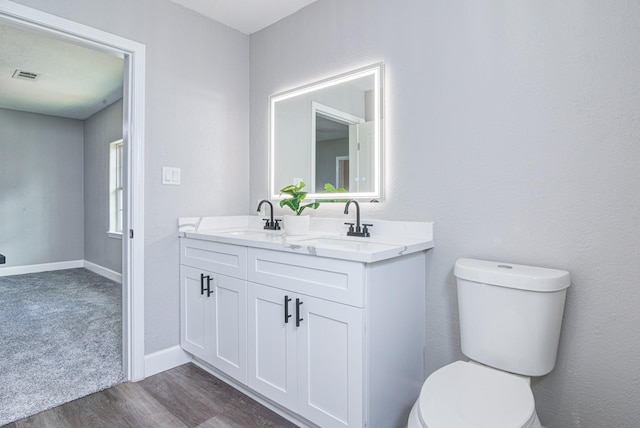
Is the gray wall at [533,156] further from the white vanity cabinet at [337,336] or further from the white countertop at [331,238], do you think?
the white vanity cabinet at [337,336]

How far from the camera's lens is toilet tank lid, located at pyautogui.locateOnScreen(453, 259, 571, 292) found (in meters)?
1.18

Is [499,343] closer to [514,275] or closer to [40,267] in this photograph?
[514,275]

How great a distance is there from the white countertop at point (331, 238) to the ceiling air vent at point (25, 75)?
2715mm

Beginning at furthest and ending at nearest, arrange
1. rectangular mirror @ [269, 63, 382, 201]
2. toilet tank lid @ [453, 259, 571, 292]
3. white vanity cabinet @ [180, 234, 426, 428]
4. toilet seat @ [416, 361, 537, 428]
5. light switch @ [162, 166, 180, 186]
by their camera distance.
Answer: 1. light switch @ [162, 166, 180, 186]
2. rectangular mirror @ [269, 63, 382, 201]
3. white vanity cabinet @ [180, 234, 426, 428]
4. toilet tank lid @ [453, 259, 571, 292]
5. toilet seat @ [416, 361, 537, 428]

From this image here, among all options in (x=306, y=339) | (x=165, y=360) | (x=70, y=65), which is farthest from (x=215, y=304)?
(x=70, y=65)

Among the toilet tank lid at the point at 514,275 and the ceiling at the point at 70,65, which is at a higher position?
the ceiling at the point at 70,65

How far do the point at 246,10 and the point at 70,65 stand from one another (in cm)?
208

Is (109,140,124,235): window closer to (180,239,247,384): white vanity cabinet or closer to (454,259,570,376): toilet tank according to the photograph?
(180,239,247,384): white vanity cabinet

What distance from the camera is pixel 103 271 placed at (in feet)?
15.5

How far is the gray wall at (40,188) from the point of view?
4.72 meters

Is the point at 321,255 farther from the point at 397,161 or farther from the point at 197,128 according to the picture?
the point at 197,128

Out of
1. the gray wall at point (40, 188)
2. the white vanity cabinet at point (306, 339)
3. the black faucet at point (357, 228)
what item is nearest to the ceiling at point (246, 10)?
the black faucet at point (357, 228)

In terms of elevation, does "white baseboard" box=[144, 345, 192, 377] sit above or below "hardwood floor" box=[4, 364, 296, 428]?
above

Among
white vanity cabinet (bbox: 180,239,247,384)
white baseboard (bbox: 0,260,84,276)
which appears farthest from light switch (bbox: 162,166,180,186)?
white baseboard (bbox: 0,260,84,276)
